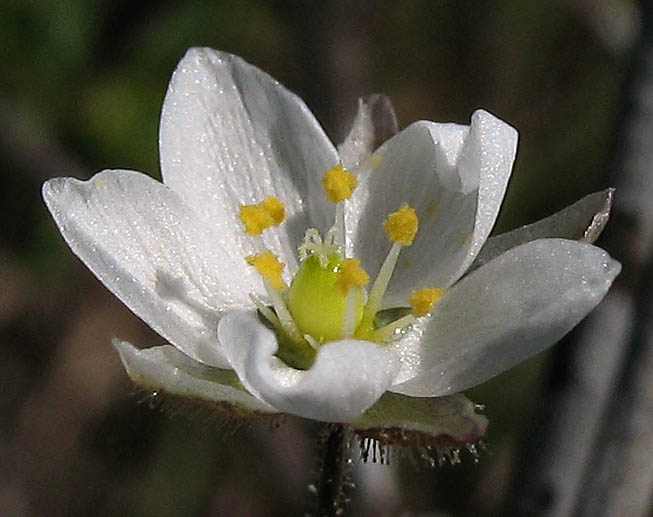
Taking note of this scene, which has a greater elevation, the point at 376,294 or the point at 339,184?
the point at 339,184

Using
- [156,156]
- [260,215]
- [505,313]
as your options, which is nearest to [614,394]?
[505,313]

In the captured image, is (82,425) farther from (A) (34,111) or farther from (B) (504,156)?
(B) (504,156)

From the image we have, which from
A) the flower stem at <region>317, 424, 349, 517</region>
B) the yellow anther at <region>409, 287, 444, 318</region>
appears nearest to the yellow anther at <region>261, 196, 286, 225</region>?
the yellow anther at <region>409, 287, 444, 318</region>

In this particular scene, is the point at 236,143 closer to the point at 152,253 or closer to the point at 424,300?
the point at 152,253

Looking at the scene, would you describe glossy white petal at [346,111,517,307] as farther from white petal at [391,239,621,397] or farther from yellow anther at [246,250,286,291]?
yellow anther at [246,250,286,291]

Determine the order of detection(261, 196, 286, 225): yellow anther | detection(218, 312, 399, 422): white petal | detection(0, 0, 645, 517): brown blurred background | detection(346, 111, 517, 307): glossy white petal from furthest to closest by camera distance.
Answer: detection(0, 0, 645, 517): brown blurred background
detection(261, 196, 286, 225): yellow anther
detection(346, 111, 517, 307): glossy white petal
detection(218, 312, 399, 422): white petal

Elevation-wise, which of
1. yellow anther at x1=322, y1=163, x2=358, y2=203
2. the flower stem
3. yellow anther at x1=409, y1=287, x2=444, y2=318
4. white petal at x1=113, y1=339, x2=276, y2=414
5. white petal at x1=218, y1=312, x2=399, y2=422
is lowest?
the flower stem
